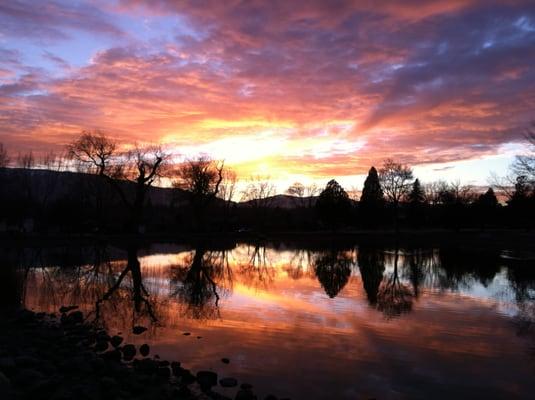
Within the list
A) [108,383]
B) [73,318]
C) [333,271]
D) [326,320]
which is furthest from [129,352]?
[333,271]

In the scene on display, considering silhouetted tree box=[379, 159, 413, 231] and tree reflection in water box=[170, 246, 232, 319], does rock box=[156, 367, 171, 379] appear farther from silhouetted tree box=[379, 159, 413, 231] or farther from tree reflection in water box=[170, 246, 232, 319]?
silhouetted tree box=[379, 159, 413, 231]

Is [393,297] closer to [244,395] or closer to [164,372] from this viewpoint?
[164,372]

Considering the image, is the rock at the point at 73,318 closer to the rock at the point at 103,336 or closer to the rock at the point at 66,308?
the rock at the point at 66,308

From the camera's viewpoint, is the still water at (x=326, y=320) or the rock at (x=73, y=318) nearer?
the still water at (x=326, y=320)

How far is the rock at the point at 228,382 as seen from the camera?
9.62 meters

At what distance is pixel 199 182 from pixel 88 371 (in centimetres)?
6370

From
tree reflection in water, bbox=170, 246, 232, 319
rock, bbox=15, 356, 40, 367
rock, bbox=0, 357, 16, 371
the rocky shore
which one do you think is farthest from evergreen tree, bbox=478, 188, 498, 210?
rock, bbox=0, 357, 16, 371

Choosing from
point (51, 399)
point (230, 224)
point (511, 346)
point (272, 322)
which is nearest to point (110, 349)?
point (51, 399)

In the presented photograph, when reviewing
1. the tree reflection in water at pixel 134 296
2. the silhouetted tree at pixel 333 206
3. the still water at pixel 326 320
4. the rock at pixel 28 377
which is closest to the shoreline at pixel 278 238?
the silhouetted tree at pixel 333 206

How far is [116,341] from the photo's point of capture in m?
12.3

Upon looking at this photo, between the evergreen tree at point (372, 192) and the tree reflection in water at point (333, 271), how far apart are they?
1955 inches

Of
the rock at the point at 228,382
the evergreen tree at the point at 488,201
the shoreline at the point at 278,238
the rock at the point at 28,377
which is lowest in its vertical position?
the rock at the point at 228,382

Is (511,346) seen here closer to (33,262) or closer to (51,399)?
(51,399)

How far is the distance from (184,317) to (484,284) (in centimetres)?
1712
